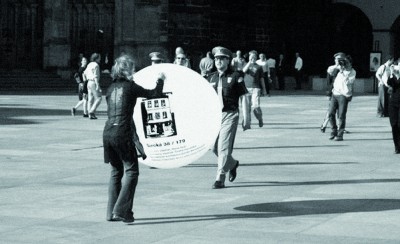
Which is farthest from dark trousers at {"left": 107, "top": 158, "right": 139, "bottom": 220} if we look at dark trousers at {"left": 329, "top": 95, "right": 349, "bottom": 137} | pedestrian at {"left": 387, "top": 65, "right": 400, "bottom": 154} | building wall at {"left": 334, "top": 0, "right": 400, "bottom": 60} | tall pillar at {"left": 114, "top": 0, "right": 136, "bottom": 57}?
building wall at {"left": 334, "top": 0, "right": 400, "bottom": 60}

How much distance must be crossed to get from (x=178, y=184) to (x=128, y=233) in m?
3.98

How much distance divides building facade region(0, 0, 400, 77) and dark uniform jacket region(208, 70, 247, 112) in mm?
33051

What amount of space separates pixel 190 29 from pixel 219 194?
37604 millimetres

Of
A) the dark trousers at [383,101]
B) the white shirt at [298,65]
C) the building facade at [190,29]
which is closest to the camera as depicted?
the dark trousers at [383,101]

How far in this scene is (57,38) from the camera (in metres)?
48.1

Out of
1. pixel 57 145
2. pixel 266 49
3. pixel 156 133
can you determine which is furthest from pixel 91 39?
pixel 156 133

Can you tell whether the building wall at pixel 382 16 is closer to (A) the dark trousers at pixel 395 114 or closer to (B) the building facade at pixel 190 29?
(B) the building facade at pixel 190 29

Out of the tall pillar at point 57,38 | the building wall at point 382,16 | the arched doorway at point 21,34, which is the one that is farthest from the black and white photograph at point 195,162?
the building wall at point 382,16

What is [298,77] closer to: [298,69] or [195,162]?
[298,69]

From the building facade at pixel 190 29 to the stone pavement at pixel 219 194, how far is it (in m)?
24.7

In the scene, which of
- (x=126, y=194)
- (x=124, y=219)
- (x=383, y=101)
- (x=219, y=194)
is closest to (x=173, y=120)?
(x=126, y=194)

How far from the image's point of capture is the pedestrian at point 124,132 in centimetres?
1114

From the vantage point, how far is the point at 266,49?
5578 cm

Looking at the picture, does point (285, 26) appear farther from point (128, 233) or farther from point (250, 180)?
point (128, 233)
